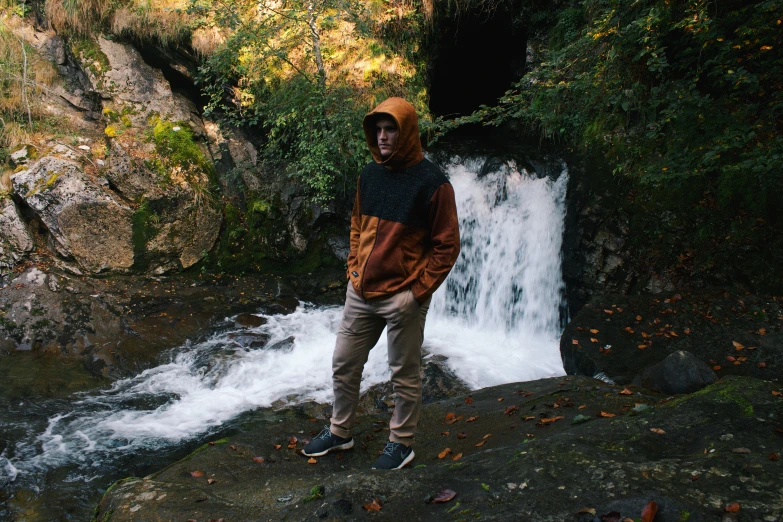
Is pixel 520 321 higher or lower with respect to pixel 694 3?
lower

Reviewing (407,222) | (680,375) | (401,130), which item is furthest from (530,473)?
(680,375)

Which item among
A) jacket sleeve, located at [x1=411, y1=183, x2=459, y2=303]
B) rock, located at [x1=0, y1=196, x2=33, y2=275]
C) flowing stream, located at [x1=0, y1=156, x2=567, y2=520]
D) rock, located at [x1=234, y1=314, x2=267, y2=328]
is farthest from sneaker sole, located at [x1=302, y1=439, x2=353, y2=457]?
rock, located at [x1=0, y1=196, x2=33, y2=275]

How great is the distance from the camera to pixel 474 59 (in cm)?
1260

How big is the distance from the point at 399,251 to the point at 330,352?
5044 mm

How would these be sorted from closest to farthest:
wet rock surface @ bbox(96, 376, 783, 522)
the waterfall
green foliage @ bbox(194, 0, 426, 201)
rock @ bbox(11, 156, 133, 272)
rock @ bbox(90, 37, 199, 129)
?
wet rock surface @ bbox(96, 376, 783, 522), the waterfall, rock @ bbox(11, 156, 133, 272), green foliage @ bbox(194, 0, 426, 201), rock @ bbox(90, 37, 199, 129)

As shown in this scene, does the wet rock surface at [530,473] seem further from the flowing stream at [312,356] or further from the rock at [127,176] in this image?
the rock at [127,176]

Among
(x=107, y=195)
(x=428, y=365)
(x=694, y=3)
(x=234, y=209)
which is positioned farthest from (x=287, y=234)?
(x=694, y=3)

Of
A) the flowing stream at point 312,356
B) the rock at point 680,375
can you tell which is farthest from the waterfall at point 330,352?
the rock at point 680,375

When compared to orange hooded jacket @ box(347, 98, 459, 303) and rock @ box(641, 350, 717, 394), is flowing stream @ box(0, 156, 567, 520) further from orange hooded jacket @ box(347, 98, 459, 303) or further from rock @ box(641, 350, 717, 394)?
orange hooded jacket @ box(347, 98, 459, 303)

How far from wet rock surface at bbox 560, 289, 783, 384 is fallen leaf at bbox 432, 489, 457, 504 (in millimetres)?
3178

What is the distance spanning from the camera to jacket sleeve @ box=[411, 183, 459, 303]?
9.42 ft

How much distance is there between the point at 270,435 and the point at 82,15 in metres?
9.64

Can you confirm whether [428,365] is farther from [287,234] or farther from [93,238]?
[93,238]

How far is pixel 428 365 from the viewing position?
6828mm
